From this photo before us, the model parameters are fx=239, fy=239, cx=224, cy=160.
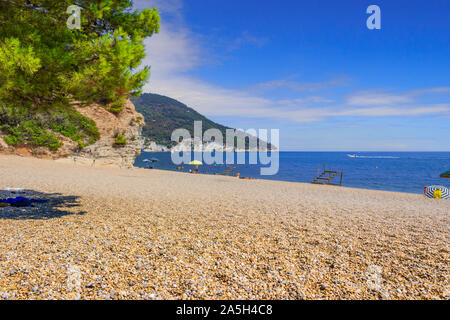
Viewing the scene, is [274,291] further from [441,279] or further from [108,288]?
[441,279]

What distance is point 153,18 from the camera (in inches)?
260

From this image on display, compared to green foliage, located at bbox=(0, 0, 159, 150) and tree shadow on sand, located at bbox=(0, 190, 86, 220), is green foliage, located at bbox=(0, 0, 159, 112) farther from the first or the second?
tree shadow on sand, located at bbox=(0, 190, 86, 220)

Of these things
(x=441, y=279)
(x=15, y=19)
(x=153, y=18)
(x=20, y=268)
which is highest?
(x=153, y=18)

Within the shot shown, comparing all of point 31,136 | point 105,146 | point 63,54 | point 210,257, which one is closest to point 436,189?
point 210,257

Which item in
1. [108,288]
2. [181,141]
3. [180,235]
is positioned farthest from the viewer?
[181,141]

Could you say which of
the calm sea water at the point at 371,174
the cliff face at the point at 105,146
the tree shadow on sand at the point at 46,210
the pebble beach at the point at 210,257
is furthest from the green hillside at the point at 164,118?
the pebble beach at the point at 210,257

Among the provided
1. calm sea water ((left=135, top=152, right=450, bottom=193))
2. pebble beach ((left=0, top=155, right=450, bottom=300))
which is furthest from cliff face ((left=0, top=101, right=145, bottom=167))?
calm sea water ((left=135, top=152, right=450, bottom=193))

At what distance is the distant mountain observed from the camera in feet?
504

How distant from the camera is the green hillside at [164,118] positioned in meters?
154

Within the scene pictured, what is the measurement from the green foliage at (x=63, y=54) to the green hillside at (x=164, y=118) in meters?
151

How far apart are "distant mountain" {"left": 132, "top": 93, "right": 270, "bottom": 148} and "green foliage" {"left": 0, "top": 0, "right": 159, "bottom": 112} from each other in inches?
5934

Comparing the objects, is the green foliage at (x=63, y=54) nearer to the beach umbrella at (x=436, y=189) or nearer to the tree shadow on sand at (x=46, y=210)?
the tree shadow on sand at (x=46, y=210)

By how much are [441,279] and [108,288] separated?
4896 mm
